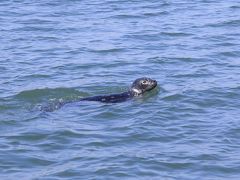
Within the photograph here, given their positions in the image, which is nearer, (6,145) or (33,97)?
(6,145)

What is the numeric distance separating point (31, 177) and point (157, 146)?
2.25 m

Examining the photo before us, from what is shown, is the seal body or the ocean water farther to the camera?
the seal body

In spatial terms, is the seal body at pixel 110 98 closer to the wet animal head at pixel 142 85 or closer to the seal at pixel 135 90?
the seal at pixel 135 90

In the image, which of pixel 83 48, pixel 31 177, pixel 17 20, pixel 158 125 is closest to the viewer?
pixel 31 177

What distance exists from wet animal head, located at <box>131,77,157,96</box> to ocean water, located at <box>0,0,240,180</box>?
0.19m

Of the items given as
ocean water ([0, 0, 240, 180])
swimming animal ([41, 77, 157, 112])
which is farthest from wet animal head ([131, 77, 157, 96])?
ocean water ([0, 0, 240, 180])

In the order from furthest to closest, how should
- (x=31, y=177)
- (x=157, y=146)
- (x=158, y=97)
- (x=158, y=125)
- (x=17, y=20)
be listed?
(x=17, y=20)
(x=158, y=97)
(x=158, y=125)
(x=157, y=146)
(x=31, y=177)

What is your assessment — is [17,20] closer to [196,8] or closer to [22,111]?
[196,8]

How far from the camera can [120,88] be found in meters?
16.3

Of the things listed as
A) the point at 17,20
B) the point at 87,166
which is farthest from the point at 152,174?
the point at 17,20

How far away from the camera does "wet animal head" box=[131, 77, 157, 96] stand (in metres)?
15.6

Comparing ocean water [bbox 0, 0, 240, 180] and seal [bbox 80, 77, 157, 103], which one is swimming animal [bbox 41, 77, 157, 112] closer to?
seal [bbox 80, 77, 157, 103]

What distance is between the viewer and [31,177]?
38.4 feet

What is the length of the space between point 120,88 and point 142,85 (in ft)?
2.53
